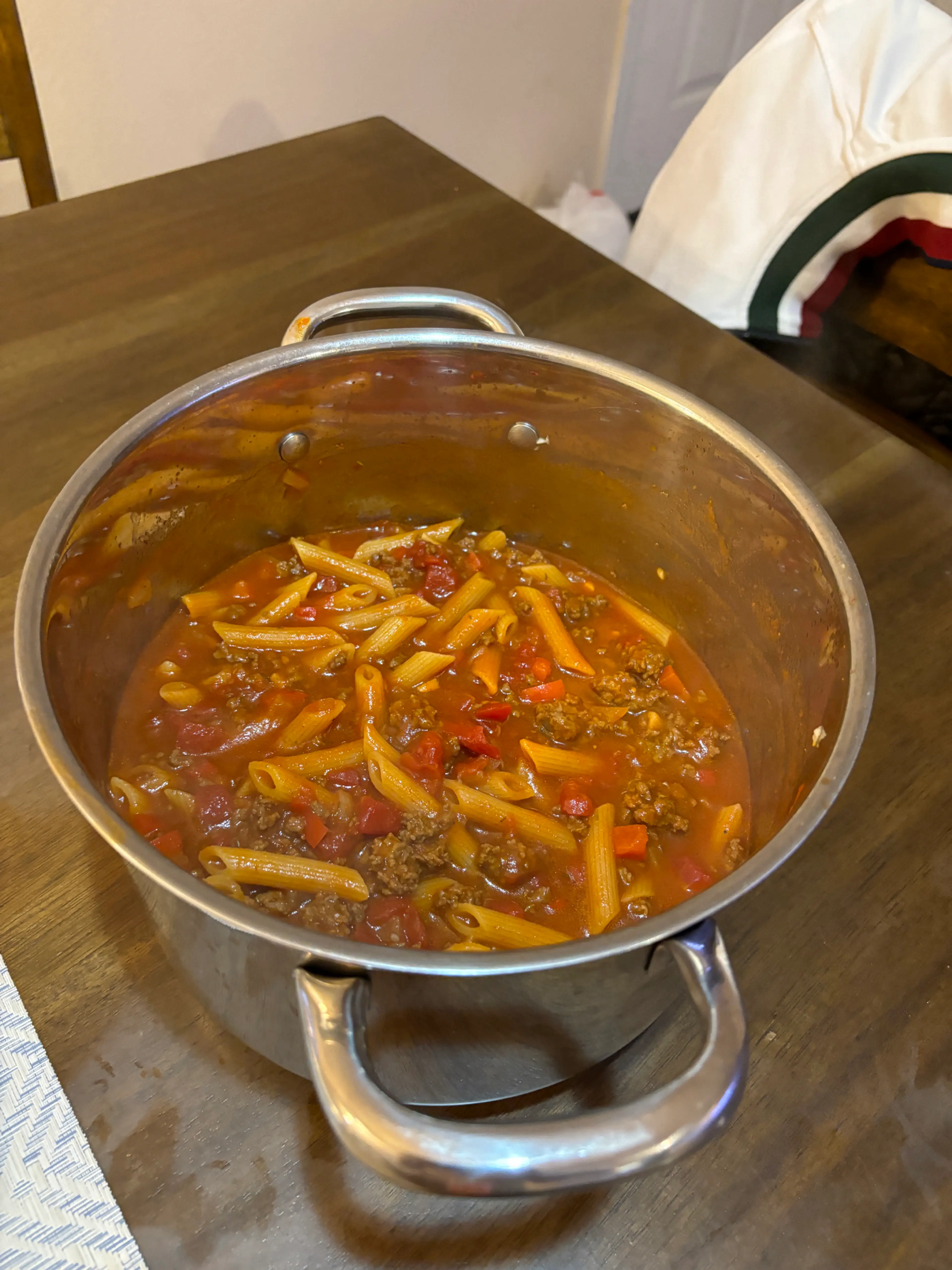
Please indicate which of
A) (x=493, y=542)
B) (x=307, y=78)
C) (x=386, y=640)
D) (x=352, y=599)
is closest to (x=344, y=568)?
(x=352, y=599)

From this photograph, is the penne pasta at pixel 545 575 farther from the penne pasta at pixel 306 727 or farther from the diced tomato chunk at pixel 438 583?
the penne pasta at pixel 306 727

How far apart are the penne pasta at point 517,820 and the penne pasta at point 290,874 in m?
0.20

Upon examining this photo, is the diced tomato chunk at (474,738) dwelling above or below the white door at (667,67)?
above

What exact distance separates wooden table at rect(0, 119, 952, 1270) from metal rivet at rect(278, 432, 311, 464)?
353 millimetres

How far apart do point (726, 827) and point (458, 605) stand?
541 millimetres

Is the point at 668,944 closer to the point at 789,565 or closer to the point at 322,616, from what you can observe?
the point at 789,565

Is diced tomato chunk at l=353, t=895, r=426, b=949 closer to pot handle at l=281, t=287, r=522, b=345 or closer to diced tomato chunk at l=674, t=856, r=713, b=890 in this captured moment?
diced tomato chunk at l=674, t=856, r=713, b=890

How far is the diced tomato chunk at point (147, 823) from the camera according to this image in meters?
1.23

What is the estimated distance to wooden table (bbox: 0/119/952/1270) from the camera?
92 centimetres

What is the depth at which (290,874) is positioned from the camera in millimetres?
1167

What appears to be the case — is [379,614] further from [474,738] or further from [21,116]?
[21,116]

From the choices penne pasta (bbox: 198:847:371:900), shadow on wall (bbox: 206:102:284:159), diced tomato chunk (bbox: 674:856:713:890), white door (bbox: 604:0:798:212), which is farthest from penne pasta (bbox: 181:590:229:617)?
white door (bbox: 604:0:798:212)

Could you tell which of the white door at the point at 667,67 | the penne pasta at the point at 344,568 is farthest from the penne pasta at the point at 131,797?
the white door at the point at 667,67

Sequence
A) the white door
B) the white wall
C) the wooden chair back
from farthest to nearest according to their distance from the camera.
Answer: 1. the white door
2. the white wall
3. the wooden chair back
